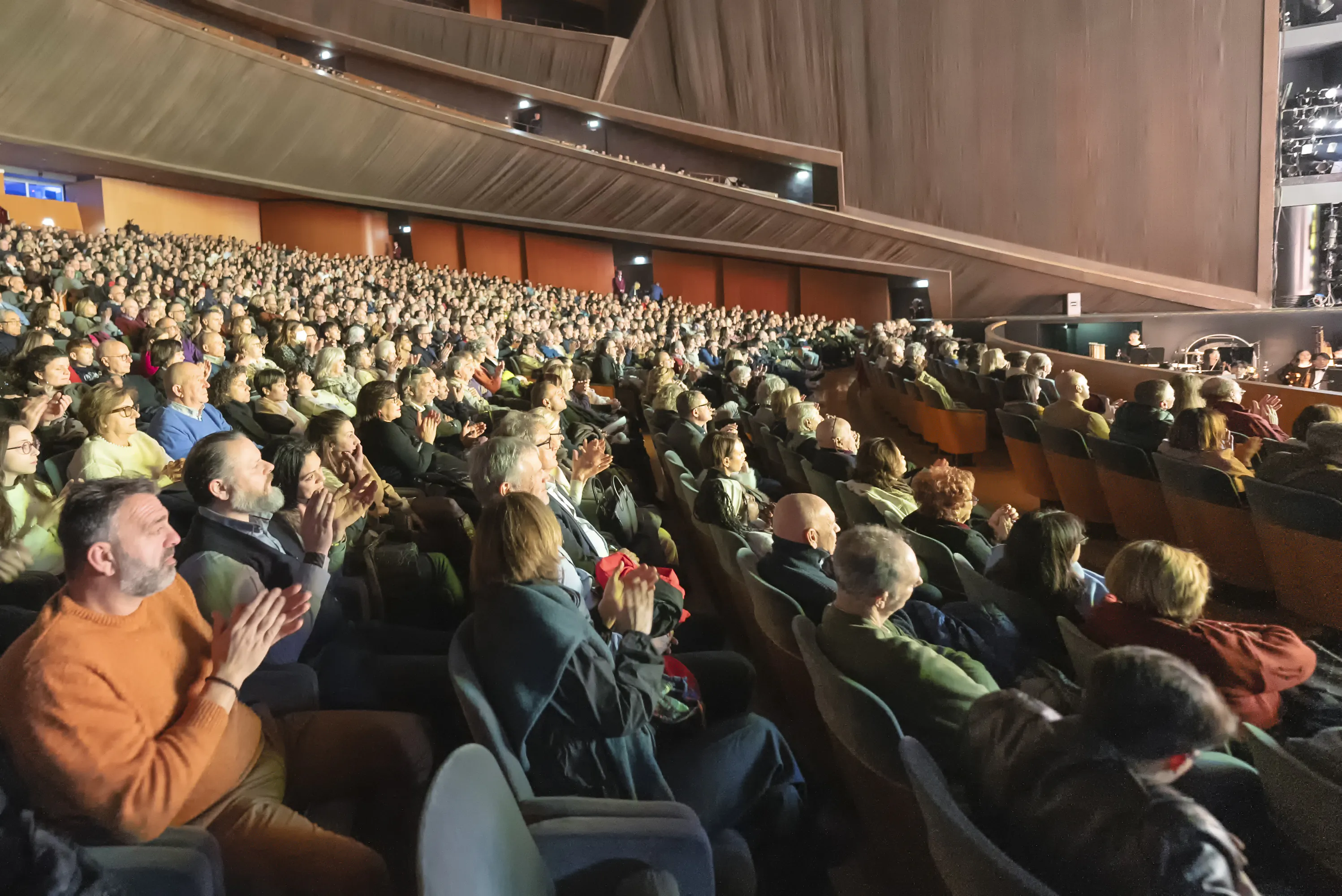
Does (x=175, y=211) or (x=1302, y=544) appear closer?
(x=1302, y=544)

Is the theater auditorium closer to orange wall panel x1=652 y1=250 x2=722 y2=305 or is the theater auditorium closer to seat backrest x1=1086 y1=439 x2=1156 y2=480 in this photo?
seat backrest x1=1086 y1=439 x2=1156 y2=480

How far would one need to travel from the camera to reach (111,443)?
2.60 meters

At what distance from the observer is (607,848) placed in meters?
1.20

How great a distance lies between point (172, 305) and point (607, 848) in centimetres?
724

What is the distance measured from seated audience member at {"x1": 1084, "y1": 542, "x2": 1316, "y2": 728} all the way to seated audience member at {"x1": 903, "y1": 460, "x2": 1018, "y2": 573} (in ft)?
2.23

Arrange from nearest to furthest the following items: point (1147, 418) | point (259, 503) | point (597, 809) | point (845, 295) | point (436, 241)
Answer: point (597, 809), point (259, 503), point (1147, 418), point (845, 295), point (436, 241)

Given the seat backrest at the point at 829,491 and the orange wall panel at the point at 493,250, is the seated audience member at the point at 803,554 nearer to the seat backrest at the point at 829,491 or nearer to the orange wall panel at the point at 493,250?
the seat backrest at the point at 829,491

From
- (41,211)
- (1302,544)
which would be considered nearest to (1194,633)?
(1302,544)

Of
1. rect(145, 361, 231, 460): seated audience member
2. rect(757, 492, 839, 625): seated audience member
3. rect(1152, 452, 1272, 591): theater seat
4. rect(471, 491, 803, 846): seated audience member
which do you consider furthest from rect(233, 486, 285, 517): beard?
rect(1152, 452, 1272, 591): theater seat

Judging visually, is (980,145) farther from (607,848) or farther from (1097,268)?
(607,848)

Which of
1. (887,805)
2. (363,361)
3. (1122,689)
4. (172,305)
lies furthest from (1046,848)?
(172,305)

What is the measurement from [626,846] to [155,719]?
0.68 m

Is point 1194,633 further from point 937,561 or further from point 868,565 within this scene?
point 937,561

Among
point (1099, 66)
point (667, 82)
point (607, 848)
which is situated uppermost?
point (667, 82)
